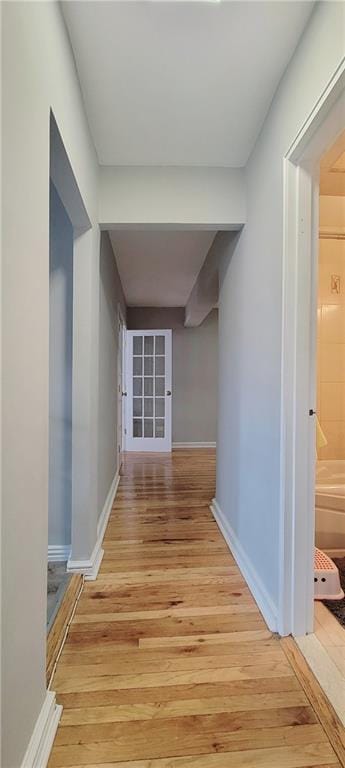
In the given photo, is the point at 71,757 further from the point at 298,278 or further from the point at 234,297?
the point at 234,297

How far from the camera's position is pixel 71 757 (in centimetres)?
110

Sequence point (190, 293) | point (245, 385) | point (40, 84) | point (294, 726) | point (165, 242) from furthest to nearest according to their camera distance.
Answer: point (190, 293)
point (165, 242)
point (245, 385)
point (294, 726)
point (40, 84)

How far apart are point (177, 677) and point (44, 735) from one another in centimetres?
50

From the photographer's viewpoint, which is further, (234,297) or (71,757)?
(234,297)

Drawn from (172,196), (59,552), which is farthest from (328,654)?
(172,196)

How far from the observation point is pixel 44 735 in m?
1.09

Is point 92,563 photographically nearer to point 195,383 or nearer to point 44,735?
point 44,735

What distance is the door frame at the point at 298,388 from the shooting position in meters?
1.54

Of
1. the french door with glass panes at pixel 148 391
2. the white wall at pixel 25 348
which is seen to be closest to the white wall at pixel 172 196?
the white wall at pixel 25 348

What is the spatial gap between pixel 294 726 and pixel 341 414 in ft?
7.37

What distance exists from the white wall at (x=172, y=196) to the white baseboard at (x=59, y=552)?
78.8 inches

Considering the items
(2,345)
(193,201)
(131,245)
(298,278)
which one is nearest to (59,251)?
(193,201)

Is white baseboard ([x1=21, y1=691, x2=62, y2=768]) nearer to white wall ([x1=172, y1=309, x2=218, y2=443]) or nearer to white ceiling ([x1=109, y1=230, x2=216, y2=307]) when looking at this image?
white ceiling ([x1=109, y1=230, x2=216, y2=307])

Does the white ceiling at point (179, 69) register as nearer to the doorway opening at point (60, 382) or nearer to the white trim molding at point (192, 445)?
the doorway opening at point (60, 382)
